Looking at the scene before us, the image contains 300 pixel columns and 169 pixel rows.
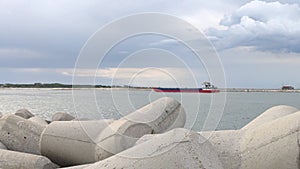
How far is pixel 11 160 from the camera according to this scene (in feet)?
17.9

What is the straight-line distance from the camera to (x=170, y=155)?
3.50 m

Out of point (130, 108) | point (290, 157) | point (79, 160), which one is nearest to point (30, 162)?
point (79, 160)

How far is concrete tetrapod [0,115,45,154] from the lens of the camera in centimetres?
684

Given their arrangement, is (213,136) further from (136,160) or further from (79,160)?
(79,160)

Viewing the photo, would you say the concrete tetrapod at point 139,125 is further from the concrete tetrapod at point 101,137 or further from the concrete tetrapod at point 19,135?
the concrete tetrapod at point 19,135

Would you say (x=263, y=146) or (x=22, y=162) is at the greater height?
(x=263, y=146)

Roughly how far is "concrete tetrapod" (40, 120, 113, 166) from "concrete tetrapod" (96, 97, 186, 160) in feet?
0.51

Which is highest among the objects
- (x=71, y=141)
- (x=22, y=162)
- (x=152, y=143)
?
(x=152, y=143)

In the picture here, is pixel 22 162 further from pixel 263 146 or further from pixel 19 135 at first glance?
pixel 263 146

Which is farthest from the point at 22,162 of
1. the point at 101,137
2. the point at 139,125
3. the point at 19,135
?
the point at 139,125

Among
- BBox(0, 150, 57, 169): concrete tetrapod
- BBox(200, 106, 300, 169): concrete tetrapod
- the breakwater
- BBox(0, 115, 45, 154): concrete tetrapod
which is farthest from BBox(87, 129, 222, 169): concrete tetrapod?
BBox(0, 115, 45, 154): concrete tetrapod

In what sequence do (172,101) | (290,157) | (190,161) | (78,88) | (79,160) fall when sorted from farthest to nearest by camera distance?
(172,101) < (79,160) < (78,88) < (290,157) < (190,161)

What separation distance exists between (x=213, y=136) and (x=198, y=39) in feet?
4.30

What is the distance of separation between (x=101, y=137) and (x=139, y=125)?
0.87 m
